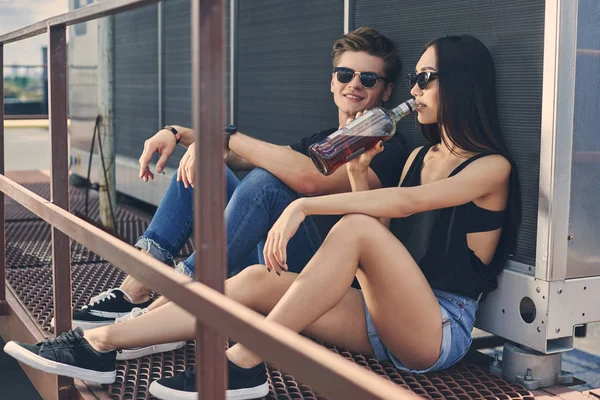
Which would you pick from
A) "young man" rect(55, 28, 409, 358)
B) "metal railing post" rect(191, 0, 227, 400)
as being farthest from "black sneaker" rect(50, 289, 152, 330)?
"metal railing post" rect(191, 0, 227, 400)

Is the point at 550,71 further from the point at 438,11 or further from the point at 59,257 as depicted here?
the point at 59,257

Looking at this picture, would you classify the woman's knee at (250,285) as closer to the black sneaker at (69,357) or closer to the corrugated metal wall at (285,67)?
the black sneaker at (69,357)

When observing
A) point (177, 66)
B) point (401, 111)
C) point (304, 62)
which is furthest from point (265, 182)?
point (177, 66)

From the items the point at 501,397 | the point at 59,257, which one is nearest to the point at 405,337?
the point at 501,397

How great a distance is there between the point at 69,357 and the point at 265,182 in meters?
0.76

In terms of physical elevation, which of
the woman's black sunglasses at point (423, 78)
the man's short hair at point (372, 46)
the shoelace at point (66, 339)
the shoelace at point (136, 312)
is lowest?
the shoelace at point (66, 339)

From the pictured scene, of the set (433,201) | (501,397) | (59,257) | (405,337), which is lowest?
(501,397)

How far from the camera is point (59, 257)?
2441 millimetres

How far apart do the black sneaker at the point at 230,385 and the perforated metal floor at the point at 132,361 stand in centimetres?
9

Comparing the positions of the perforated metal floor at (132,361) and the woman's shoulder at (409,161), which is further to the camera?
the woman's shoulder at (409,161)

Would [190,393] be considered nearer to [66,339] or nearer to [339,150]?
[66,339]

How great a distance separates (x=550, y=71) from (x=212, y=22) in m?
1.24

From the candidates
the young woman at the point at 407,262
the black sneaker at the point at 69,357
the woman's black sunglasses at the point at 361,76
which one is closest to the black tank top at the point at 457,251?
the young woman at the point at 407,262

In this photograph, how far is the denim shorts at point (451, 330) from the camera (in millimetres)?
2297
